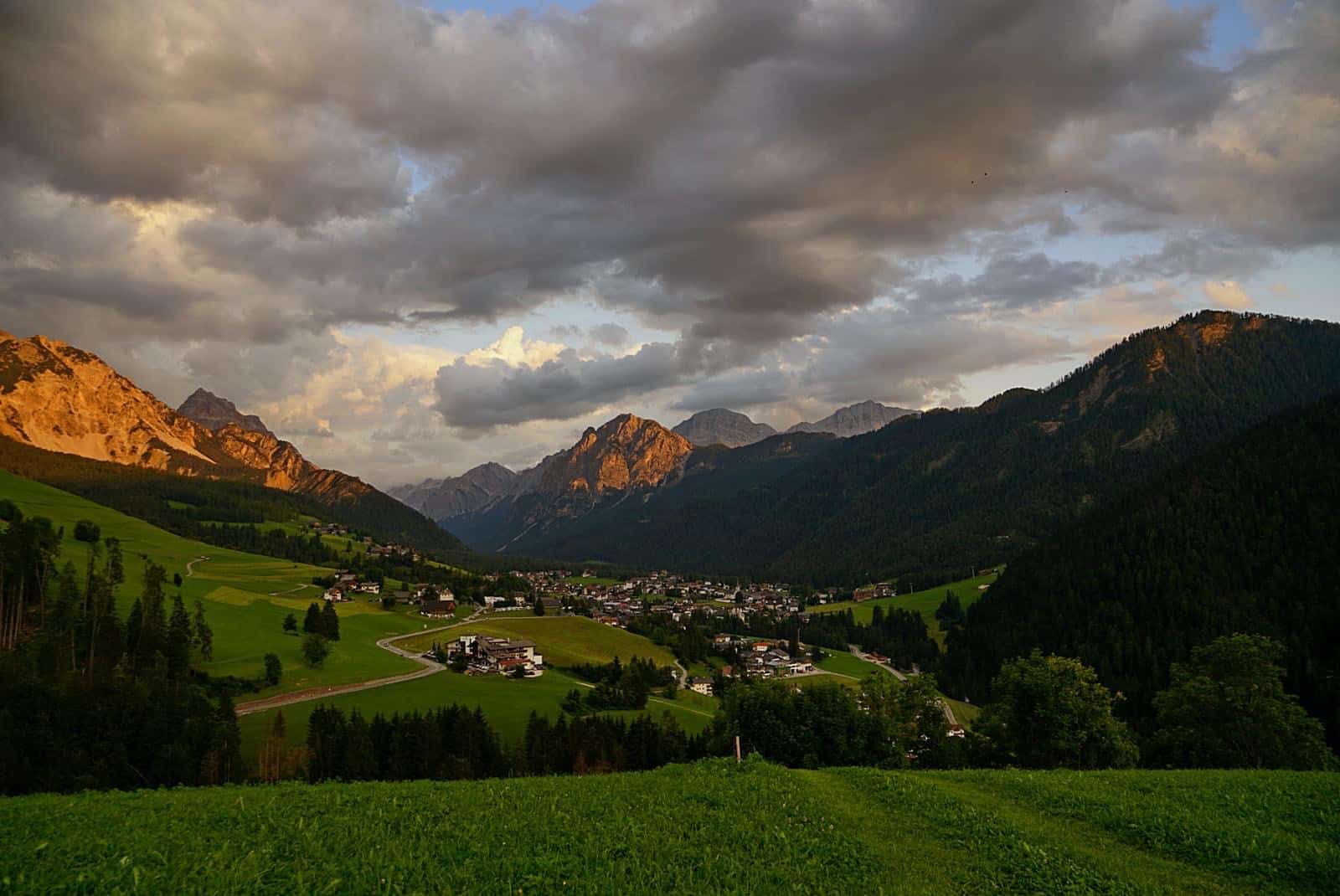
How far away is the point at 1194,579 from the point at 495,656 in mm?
137561

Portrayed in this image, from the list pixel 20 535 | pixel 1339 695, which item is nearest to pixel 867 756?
pixel 1339 695

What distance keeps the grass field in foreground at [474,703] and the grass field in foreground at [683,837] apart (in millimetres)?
59274

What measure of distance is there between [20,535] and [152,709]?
59.0 meters

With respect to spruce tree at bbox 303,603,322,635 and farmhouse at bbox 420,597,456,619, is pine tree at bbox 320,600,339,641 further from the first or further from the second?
farmhouse at bbox 420,597,456,619

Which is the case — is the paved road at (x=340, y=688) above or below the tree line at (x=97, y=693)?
below

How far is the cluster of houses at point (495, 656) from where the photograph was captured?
12062 cm

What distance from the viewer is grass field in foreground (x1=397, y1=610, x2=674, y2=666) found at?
141625 millimetres

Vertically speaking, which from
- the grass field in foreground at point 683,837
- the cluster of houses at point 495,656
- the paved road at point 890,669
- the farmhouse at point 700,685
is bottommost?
the paved road at point 890,669

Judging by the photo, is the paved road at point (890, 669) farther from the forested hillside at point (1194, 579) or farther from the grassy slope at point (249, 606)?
the grassy slope at point (249, 606)

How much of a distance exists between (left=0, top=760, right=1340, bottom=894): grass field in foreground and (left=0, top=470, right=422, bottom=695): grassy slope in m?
87.8

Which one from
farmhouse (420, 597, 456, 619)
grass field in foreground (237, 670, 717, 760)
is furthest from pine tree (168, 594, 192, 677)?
farmhouse (420, 597, 456, 619)

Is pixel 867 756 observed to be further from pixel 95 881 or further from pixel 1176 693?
pixel 95 881

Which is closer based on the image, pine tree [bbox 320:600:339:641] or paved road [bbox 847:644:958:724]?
paved road [bbox 847:644:958:724]

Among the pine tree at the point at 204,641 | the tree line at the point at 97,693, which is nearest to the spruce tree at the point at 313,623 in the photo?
the pine tree at the point at 204,641
